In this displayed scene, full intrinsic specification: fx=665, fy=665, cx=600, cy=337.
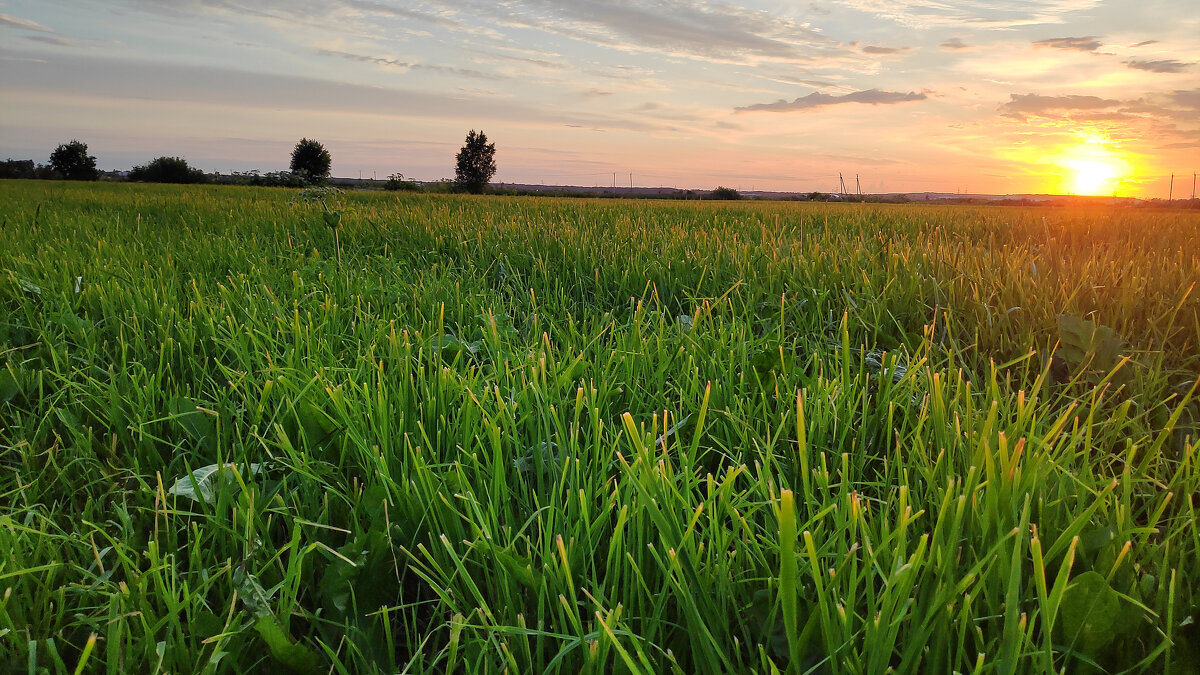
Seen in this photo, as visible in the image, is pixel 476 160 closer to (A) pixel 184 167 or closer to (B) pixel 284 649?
(A) pixel 184 167

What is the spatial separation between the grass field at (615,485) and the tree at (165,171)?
81.0 m

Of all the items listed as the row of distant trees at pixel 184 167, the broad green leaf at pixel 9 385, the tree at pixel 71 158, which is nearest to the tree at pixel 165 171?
the row of distant trees at pixel 184 167

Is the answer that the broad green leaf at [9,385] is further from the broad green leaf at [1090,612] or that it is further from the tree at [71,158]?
the tree at [71,158]

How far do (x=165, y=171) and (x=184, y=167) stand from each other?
6.69 ft

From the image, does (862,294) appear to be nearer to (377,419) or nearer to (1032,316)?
(1032,316)

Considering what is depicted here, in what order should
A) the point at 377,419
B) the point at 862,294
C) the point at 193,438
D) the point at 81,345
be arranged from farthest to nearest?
1. the point at 862,294
2. the point at 81,345
3. the point at 193,438
4. the point at 377,419

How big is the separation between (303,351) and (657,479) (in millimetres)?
1633

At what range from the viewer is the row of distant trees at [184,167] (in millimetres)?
66606

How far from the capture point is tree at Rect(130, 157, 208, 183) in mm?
71125

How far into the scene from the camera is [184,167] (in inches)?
2881

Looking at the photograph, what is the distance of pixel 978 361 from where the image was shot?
234 cm

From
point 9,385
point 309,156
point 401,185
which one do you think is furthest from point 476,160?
point 9,385

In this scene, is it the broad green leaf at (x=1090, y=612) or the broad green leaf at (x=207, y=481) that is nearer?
the broad green leaf at (x=1090, y=612)

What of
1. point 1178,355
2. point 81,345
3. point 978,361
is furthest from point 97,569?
point 1178,355
